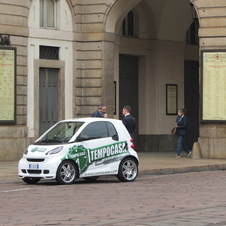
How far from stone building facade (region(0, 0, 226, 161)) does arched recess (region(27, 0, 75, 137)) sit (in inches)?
1.2

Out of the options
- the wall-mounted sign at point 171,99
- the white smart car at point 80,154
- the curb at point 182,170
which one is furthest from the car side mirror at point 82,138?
the wall-mounted sign at point 171,99

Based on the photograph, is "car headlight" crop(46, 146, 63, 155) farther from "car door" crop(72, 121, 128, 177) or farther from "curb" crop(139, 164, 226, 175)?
"curb" crop(139, 164, 226, 175)

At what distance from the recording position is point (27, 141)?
23.4 meters

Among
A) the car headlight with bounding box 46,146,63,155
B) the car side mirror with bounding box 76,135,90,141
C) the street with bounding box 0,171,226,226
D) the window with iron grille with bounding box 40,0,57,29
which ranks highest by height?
the window with iron grille with bounding box 40,0,57,29

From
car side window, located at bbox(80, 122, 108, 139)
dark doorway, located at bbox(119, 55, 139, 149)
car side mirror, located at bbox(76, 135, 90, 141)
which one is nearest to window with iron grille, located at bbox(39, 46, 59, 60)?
dark doorway, located at bbox(119, 55, 139, 149)

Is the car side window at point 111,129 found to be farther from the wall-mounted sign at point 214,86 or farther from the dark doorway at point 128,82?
the dark doorway at point 128,82

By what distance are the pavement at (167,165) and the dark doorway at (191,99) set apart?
590 centimetres

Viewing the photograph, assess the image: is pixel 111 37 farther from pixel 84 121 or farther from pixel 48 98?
pixel 84 121

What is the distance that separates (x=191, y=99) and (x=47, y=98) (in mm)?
8039

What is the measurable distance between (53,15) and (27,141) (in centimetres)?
431

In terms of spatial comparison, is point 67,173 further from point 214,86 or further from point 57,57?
point 57,57

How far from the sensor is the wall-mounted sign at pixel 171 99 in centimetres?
2875

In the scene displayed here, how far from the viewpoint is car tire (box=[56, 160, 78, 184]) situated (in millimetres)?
15781

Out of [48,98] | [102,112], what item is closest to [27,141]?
[48,98]
